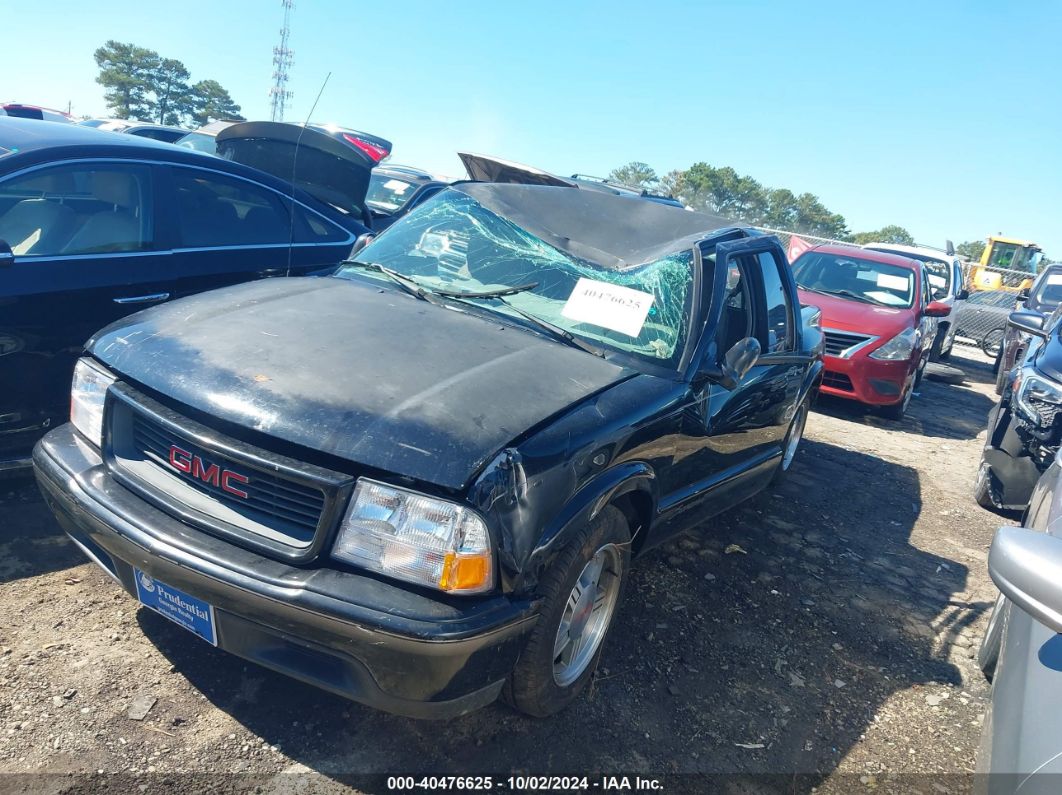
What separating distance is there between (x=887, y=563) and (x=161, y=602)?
3.97 meters

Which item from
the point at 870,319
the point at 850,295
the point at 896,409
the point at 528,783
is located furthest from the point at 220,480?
the point at 850,295

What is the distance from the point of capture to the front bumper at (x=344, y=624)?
6.77 ft

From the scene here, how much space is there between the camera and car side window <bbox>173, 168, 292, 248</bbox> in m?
4.28

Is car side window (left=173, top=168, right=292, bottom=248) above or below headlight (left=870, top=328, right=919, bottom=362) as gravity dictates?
above

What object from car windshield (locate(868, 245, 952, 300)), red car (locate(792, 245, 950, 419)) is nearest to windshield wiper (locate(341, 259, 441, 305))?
red car (locate(792, 245, 950, 419))

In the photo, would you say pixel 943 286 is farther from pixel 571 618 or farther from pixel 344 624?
pixel 344 624

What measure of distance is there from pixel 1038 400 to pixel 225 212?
5039mm

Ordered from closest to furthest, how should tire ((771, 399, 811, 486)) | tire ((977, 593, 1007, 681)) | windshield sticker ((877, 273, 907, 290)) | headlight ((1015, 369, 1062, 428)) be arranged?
tire ((977, 593, 1007, 681)) → headlight ((1015, 369, 1062, 428)) → tire ((771, 399, 811, 486)) → windshield sticker ((877, 273, 907, 290))

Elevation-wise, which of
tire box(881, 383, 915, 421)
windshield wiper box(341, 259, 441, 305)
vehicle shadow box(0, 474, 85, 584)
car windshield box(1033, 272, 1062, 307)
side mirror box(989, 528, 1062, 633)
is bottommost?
vehicle shadow box(0, 474, 85, 584)

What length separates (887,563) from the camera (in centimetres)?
466

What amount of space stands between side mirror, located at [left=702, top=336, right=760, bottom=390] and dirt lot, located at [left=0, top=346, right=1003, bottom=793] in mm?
1145

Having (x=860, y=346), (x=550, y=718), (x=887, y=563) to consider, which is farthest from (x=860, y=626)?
(x=860, y=346)

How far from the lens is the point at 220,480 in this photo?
2355 mm

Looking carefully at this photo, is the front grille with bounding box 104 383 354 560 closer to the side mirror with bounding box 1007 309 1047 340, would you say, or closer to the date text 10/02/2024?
the date text 10/02/2024
